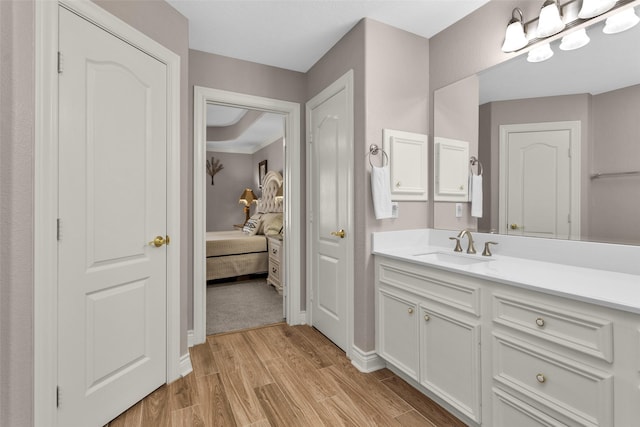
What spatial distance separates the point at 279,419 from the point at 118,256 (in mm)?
1258

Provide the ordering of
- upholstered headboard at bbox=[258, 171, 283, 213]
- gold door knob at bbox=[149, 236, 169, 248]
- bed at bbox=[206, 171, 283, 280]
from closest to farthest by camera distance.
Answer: gold door knob at bbox=[149, 236, 169, 248]
bed at bbox=[206, 171, 283, 280]
upholstered headboard at bbox=[258, 171, 283, 213]

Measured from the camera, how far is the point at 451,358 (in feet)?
5.27

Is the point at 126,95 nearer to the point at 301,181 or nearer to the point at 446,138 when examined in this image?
the point at 301,181

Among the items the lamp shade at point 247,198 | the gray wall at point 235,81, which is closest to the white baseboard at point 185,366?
the gray wall at point 235,81

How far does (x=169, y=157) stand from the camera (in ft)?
6.42

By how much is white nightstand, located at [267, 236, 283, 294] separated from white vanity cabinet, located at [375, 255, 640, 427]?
2120 mm

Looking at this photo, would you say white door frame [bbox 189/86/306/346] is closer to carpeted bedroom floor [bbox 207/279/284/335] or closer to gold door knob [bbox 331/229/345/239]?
carpeted bedroom floor [bbox 207/279/284/335]

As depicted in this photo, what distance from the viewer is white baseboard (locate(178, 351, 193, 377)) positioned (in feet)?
6.78

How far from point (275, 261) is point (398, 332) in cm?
239

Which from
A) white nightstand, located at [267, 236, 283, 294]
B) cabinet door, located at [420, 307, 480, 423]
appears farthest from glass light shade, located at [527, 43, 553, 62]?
white nightstand, located at [267, 236, 283, 294]

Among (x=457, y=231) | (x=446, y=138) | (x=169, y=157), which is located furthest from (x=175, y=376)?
(x=446, y=138)

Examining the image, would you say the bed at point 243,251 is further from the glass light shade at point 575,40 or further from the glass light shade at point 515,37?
the glass light shade at point 575,40

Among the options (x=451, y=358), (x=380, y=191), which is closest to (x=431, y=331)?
(x=451, y=358)

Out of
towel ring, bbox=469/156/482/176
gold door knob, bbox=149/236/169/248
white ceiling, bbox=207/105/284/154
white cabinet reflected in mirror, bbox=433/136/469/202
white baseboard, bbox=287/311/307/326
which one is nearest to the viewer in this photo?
gold door knob, bbox=149/236/169/248
